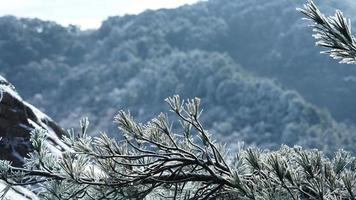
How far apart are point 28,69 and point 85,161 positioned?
52986 mm

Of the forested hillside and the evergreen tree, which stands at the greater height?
the forested hillside

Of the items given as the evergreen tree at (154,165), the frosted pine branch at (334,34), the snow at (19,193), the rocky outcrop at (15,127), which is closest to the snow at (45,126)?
the rocky outcrop at (15,127)

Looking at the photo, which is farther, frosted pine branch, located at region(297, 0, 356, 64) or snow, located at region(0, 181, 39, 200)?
snow, located at region(0, 181, 39, 200)

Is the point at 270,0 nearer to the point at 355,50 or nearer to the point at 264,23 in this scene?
the point at 264,23

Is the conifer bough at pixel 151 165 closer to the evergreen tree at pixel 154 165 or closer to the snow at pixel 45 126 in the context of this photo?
the evergreen tree at pixel 154 165

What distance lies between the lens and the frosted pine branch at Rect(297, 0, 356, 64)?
1454mm

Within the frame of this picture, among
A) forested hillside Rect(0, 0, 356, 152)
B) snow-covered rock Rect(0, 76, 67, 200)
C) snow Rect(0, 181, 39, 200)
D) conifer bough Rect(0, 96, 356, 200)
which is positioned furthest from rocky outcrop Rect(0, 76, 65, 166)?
forested hillside Rect(0, 0, 356, 152)

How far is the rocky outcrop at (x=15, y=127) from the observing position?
3.49 m

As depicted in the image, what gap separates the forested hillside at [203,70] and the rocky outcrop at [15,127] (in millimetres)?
35359

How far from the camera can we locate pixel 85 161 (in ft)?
7.10

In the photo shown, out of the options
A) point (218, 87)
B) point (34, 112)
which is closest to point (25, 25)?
point (218, 87)

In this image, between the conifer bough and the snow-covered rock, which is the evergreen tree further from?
the snow-covered rock

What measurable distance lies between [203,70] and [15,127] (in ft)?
153

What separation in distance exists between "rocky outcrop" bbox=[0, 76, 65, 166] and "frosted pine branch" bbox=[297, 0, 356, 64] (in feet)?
7.36
